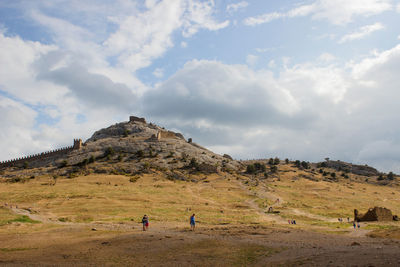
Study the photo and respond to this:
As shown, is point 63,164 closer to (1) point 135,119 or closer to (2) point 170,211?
(1) point 135,119

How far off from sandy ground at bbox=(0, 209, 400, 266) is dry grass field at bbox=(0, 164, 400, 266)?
62mm

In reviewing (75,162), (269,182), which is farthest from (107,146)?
(269,182)

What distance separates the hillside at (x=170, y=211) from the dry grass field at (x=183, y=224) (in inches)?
5.0

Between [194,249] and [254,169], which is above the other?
[254,169]

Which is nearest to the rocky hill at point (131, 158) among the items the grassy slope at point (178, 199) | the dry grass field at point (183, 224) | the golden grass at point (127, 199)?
the dry grass field at point (183, 224)

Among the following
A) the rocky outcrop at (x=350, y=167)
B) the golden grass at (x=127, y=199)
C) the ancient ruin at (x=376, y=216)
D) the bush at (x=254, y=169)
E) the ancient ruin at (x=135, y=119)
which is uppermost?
the ancient ruin at (x=135, y=119)

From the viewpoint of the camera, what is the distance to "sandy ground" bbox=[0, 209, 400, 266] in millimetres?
14977

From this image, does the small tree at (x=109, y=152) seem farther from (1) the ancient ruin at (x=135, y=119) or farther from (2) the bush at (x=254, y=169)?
(2) the bush at (x=254, y=169)

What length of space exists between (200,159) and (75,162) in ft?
110

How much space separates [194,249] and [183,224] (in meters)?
12.6

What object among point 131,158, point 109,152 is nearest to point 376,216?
point 131,158

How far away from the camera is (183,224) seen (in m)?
30.8

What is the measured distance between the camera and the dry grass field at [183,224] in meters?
16.7

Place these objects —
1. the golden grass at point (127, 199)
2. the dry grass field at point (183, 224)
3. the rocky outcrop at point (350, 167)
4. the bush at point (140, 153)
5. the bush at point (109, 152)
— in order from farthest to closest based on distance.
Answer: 1. the rocky outcrop at point (350, 167)
2. the bush at point (109, 152)
3. the bush at point (140, 153)
4. the golden grass at point (127, 199)
5. the dry grass field at point (183, 224)
